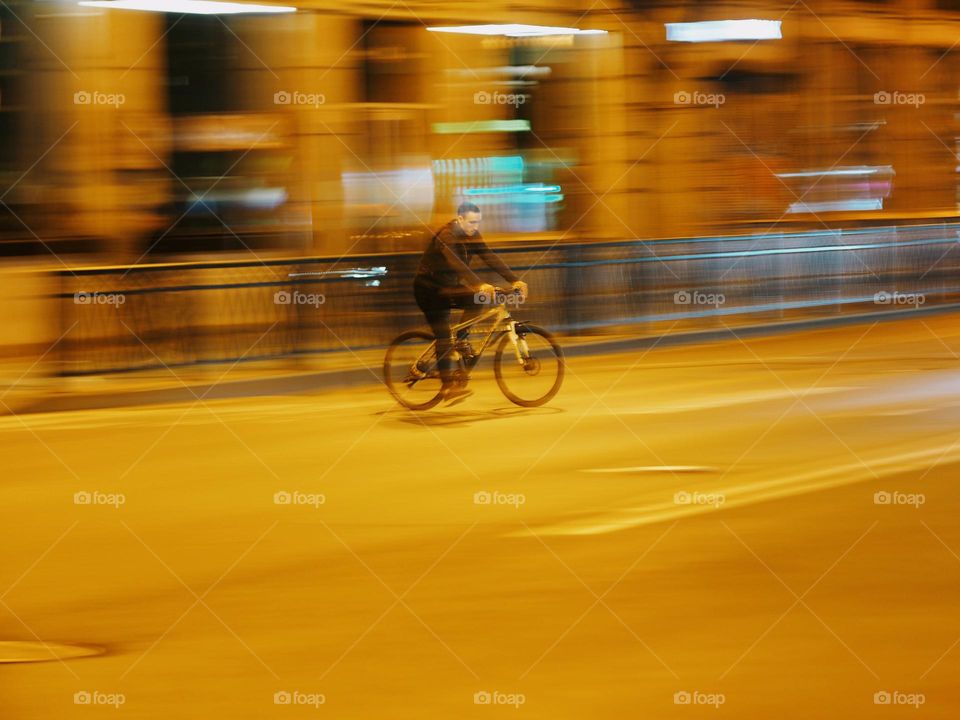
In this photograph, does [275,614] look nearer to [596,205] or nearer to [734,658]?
[734,658]

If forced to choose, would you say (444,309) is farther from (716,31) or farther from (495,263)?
(716,31)

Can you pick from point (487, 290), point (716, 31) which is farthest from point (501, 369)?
point (716, 31)

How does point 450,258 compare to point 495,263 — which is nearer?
point 495,263

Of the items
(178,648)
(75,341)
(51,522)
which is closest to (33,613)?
(178,648)

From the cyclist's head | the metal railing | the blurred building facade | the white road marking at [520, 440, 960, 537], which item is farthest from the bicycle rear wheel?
the blurred building facade

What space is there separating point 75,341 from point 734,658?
31.7 feet

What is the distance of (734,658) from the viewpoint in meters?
5.66

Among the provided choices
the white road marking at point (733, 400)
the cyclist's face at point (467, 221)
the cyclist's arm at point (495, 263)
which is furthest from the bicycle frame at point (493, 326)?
the white road marking at point (733, 400)

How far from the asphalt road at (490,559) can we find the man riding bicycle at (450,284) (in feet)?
1.03

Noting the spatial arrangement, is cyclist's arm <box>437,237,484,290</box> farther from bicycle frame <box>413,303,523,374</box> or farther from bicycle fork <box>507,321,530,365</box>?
bicycle fork <box>507,321,530,365</box>

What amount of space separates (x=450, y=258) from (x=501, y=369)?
3.08 feet

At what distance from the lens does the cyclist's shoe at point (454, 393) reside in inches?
494

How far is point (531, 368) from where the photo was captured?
12555mm

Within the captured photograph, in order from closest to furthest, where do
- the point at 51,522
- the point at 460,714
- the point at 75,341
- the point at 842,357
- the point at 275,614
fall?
the point at 460,714 → the point at 275,614 → the point at 51,522 → the point at 75,341 → the point at 842,357
